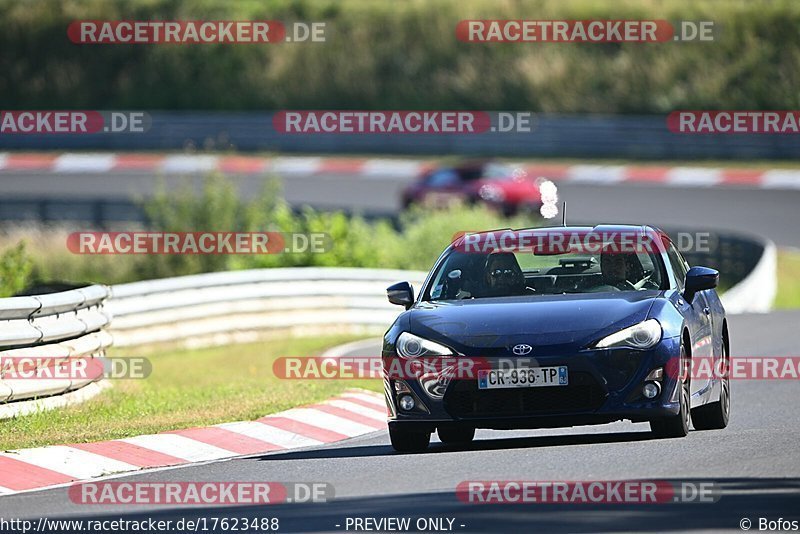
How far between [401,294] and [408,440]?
3.50 feet

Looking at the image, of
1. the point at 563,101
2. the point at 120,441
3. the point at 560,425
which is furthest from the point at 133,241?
the point at 563,101

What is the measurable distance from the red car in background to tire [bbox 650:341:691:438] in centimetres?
2689

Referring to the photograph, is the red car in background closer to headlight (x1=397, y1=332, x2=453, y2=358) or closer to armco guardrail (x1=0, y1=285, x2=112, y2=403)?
armco guardrail (x1=0, y1=285, x2=112, y2=403)

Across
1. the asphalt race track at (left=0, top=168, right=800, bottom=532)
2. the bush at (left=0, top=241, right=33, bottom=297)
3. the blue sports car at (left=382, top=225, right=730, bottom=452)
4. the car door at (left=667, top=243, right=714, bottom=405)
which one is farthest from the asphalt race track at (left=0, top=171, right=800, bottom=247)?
the blue sports car at (left=382, top=225, right=730, bottom=452)

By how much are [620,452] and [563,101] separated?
140ft

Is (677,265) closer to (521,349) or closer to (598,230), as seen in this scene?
(598,230)

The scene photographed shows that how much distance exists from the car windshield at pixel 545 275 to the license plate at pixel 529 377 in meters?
1.05

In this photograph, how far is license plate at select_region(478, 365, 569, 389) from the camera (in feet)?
33.0

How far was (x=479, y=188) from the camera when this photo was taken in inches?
1512

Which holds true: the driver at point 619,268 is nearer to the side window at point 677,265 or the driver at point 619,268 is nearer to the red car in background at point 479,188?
the side window at point 677,265

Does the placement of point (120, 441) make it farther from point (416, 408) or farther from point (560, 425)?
point (560, 425)

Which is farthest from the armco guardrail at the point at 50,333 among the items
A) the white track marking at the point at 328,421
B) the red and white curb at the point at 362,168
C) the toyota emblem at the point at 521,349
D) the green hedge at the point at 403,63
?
the green hedge at the point at 403,63

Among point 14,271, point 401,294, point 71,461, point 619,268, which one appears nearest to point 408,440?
point 401,294

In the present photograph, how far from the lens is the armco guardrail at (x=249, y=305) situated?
19453mm
